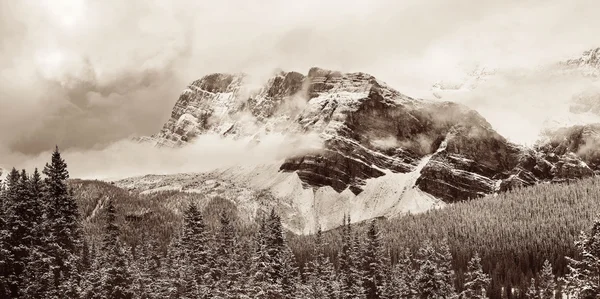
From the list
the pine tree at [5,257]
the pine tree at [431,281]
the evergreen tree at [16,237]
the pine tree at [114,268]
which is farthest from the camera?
the pine tree at [114,268]

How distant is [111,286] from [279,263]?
1691 cm

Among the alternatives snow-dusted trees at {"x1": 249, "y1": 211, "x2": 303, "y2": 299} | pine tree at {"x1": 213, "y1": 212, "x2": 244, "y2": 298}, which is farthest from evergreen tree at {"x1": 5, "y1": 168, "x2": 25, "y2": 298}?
snow-dusted trees at {"x1": 249, "y1": 211, "x2": 303, "y2": 299}

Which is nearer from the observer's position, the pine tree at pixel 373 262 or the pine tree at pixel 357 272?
the pine tree at pixel 357 272

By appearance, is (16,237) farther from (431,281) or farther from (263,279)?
(431,281)

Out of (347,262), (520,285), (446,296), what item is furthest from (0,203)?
(520,285)

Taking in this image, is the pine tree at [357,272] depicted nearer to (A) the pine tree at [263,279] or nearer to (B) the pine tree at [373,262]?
(B) the pine tree at [373,262]

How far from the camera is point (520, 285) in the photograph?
149250mm

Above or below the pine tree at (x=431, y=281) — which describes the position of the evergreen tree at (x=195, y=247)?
above

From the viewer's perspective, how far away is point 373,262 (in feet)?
299

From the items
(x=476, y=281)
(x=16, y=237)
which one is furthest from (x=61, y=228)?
(x=476, y=281)

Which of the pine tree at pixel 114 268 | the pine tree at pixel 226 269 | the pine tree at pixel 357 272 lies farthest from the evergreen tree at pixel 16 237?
the pine tree at pixel 357 272

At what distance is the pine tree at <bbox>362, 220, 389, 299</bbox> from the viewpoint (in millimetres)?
90188

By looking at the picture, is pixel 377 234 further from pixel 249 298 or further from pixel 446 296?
pixel 249 298

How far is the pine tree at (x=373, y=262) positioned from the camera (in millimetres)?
90188
